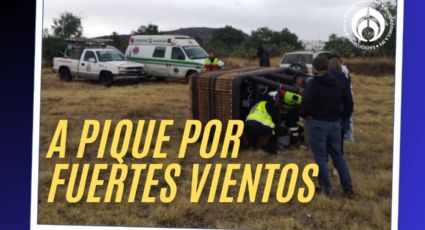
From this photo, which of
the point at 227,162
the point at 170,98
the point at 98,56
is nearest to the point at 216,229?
the point at 227,162

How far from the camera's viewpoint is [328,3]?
536cm

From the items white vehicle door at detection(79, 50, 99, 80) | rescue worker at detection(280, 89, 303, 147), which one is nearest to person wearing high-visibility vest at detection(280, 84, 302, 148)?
rescue worker at detection(280, 89, 303, 147)

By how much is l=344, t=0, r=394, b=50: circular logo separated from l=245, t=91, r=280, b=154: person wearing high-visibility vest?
3.06ft

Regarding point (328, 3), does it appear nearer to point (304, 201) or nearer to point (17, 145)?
point (304, 201)

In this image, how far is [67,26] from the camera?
5.60m

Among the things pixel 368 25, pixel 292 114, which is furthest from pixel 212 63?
pixel 368 25

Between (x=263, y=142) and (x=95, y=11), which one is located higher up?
(x=95, y=11)

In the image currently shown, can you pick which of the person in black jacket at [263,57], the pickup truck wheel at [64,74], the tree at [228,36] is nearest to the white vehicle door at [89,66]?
the pickup truck wheel at [64,74]

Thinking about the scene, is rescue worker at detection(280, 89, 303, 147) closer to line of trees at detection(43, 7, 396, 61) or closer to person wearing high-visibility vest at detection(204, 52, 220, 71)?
line of trees at detection(43, 7, 396, 61)

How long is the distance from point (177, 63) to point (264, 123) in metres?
2.03

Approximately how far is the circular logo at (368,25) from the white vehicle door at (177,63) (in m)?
1.92

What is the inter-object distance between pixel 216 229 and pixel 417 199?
1.83 meters

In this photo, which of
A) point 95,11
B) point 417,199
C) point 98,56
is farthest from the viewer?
point 98,56

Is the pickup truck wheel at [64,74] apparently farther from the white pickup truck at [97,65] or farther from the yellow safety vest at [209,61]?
the yellow safety vest at [209,61]
